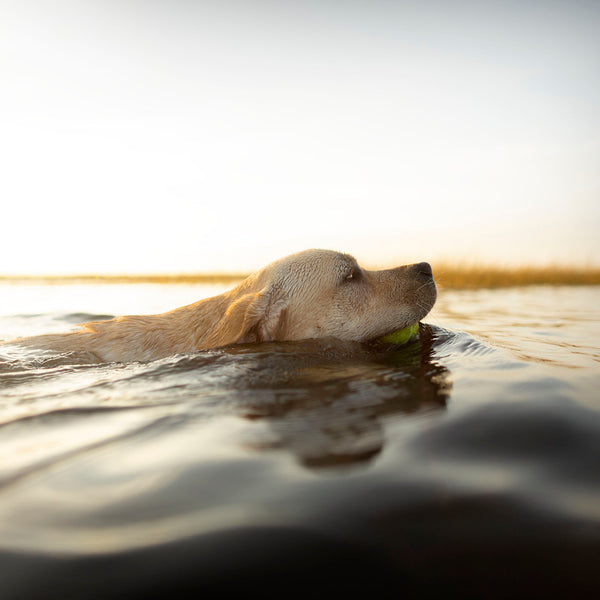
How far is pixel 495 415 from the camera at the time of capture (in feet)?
6.95

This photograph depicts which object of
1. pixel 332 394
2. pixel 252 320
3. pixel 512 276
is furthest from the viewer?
pixel 512 276

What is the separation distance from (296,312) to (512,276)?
19307 millimetres

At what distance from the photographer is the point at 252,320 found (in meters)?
3.77

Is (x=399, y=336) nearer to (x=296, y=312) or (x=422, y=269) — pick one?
(x=422, y=269)

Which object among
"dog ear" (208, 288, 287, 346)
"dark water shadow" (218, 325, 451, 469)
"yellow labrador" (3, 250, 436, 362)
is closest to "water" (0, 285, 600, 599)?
"dark water shadow" (218, 325, 451, 469)

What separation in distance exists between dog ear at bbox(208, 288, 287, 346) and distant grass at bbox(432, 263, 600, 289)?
15.7m

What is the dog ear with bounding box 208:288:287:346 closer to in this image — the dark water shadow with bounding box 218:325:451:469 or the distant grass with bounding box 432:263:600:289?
the dark water shadow with bounding box 218:325:451:469

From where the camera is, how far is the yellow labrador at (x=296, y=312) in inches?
157

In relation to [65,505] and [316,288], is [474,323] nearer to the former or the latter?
[316,288]

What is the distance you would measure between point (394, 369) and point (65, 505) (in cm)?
218

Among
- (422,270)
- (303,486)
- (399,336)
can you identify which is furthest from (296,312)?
(303,486)

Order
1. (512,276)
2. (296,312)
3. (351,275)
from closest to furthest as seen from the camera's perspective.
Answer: (296,312) < (351,275) < (512,276)

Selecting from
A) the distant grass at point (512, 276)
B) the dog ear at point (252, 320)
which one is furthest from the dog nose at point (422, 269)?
the distant grass at point (512, 276)

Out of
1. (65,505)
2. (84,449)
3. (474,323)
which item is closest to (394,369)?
(84,449)
